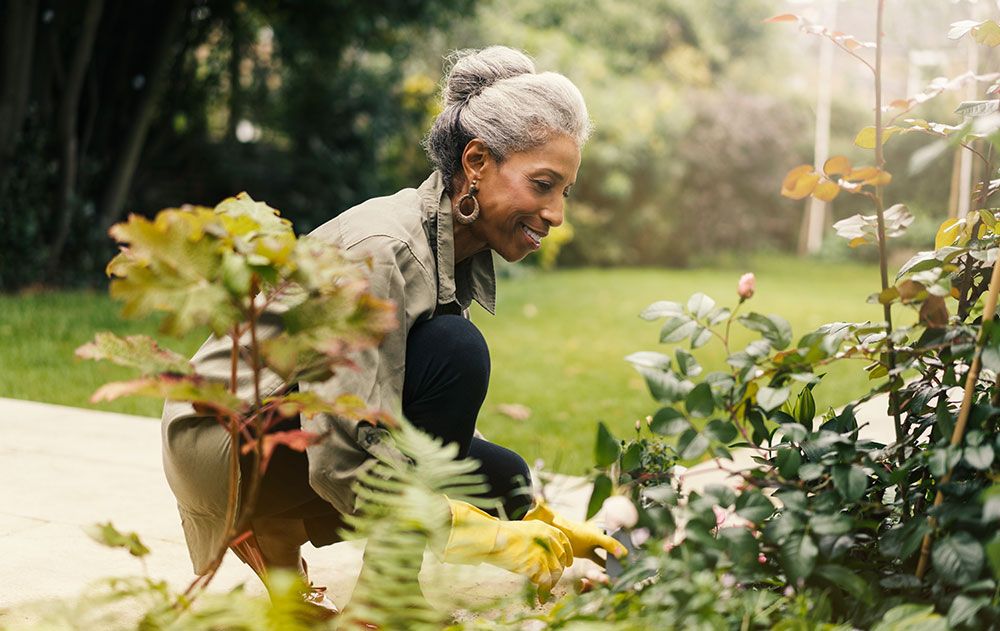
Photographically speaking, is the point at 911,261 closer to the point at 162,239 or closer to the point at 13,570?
the point at 162,239

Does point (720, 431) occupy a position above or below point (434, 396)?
above

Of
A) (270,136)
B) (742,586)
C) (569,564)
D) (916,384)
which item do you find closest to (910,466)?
(916,384)

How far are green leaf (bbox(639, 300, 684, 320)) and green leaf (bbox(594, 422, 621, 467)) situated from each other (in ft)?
0.67

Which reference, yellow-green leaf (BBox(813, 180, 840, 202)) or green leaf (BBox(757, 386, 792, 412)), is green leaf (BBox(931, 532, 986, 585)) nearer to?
green leaf (BBox(757, 386, 792, 412))

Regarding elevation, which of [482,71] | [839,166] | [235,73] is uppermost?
[235,73]

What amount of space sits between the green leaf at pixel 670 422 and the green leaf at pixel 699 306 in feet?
0.57

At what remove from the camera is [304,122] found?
36.3 ft

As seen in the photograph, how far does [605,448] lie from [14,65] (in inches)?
307

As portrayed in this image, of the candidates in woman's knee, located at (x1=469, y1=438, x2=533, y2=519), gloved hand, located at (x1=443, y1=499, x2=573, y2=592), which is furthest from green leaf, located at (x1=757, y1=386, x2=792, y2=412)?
woman's knee, located at (x1=469, y1=438, x2=533, y2=519)

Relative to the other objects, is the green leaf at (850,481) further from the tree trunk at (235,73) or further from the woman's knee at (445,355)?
the tree trunk at (235,73)

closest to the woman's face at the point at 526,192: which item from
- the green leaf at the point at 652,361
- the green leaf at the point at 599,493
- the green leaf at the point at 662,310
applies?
the green leaf at the point at 662,310

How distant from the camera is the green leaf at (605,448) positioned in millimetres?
1464

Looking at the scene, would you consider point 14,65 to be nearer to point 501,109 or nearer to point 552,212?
point 501,109

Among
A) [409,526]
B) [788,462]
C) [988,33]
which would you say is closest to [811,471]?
[788,462]
